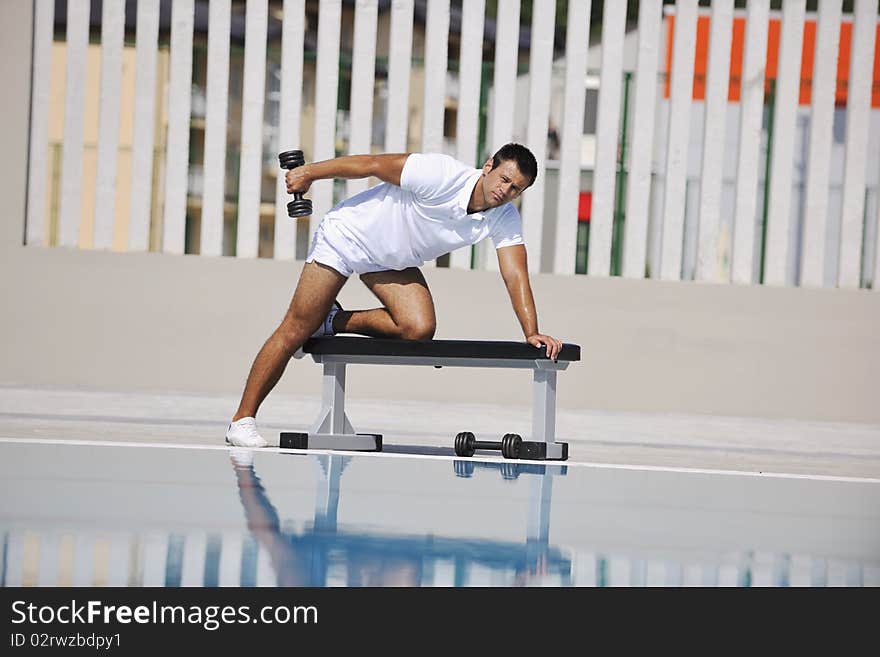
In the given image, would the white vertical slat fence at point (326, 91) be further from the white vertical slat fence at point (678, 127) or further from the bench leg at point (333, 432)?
the bench leg at point (333, 432)

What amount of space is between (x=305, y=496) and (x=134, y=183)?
4166 millimetres

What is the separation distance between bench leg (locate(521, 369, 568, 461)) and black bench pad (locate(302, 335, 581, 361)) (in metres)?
0.10

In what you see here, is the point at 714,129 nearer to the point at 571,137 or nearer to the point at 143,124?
the point at 571,137

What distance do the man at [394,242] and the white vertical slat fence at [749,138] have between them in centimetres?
272

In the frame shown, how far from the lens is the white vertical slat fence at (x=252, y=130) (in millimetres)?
7133

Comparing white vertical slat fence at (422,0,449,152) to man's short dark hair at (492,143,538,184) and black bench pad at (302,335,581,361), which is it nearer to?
black bench pad at (302,335,581,361)

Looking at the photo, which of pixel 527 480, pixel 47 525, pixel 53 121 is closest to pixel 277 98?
pixel 53 121

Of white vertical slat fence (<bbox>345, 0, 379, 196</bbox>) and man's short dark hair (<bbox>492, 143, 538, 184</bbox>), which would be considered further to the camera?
white vertical slat fence (<bbox>345, 0, 379, 196</bbox>)

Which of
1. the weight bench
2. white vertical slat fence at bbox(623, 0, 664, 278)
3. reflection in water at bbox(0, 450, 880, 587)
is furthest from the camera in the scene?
white vertical slat fence at bbox(623, 0, 664, 278)

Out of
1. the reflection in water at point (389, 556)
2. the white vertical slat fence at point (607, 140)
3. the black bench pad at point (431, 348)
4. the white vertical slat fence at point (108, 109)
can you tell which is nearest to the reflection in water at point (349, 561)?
the reflection in water at point (389, 556)

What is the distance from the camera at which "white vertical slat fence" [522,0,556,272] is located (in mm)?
7105

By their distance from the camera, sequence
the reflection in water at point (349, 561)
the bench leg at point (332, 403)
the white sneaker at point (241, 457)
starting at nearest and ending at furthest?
1. the reflection in water at point (349, 561)
2. the white sneaker at point (241, 457)
3. the bench leg at point (332, 403)

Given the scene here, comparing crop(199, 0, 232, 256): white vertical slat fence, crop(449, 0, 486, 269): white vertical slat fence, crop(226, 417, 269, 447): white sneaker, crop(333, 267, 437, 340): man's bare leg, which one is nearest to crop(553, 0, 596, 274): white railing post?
crop(449, 0, 486, 269): white vertical slat fence
